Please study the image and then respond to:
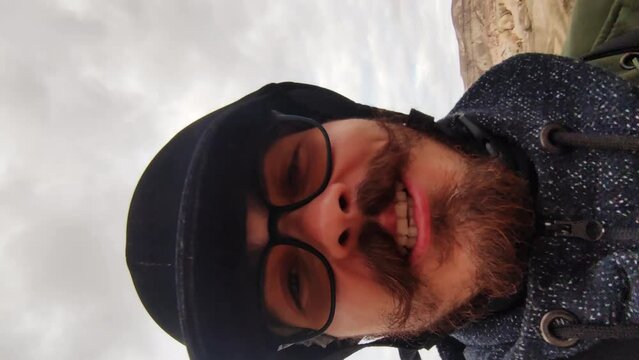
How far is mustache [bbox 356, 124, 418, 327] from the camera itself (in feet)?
5.15

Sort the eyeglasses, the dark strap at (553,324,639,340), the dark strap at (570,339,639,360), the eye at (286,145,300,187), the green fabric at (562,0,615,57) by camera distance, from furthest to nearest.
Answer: the green fabric at (562,0,615,57), the eye at (286,145,300,187), the eyeglasses, the dark strap at (570,339,639,360), the dark strap at (553,324,639,340)

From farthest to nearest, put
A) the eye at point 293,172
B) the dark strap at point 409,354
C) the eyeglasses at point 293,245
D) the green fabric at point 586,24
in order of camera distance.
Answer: the green fabric at point 586,24 → the dark strap at point 409,354 → the eye at point 293,172 → the eyeglasses at point 293,245

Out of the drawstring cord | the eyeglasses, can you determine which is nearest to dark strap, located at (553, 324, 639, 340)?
the drawstring cord

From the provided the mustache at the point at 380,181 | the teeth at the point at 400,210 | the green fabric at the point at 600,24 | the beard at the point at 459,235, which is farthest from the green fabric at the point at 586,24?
the teeth at the point at 400,210

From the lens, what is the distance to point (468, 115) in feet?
5.62

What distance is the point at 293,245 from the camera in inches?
61.2

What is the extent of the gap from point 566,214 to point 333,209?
0.63m

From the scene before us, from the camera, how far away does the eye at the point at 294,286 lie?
1574 millimetres

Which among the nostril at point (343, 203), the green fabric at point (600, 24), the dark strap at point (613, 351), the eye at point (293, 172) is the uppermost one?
the green fabric at point (600, 24)

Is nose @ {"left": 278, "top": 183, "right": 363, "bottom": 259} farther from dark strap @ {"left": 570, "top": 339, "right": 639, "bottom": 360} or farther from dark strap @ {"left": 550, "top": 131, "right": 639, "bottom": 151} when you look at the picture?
dark strap @ {"left": 570, "top": 339, "right": 639, "bottom": 360}

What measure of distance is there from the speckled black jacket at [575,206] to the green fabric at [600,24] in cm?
41

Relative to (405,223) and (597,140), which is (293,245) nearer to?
(405,223)

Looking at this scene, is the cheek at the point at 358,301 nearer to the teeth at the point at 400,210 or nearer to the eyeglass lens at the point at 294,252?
the eyeglass lens at the point at 294,252

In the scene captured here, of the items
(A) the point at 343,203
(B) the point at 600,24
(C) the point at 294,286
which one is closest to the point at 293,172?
(A) the point at 343,203
